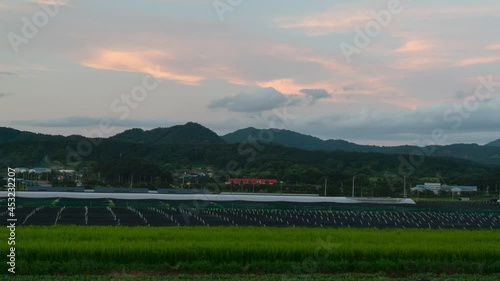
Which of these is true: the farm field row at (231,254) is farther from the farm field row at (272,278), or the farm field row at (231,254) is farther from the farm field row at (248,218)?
the farm field row at (248,218)

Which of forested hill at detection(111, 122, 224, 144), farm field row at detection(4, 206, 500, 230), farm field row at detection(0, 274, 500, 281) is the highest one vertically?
forested hill at detection(111, 122, 224, 144)

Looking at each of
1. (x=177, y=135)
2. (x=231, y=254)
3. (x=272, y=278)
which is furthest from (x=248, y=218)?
(x=177, y=135)

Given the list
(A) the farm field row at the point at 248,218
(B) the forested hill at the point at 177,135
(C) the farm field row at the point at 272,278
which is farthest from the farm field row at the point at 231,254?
(B) the forested hill at the point at 177,135

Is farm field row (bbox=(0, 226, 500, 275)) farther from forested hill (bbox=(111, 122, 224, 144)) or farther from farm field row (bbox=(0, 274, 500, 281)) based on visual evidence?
forested hill (bbox=(111, 122, 224, 144))

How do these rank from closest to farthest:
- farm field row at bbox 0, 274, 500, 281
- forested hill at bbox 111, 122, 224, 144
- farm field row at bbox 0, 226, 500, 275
A: 1. farm field row at bbox 0, 274, 500, 281
2. farm field row at bbox 0, 226, 500, 275
3. forested hill at bbox 111, 122, 224, 144

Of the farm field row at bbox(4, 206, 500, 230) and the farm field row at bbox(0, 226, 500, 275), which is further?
the farm field row at bbox(4, 206, 500, 230)

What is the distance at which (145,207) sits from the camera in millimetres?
46281

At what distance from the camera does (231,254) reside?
19141mm

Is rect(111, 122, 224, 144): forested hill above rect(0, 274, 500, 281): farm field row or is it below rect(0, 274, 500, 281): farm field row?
above

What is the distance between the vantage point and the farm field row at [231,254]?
18.1 meters

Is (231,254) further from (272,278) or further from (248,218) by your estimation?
(248,218)

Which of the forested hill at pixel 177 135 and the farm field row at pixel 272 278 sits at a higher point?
the forested hill at pixel 177 135

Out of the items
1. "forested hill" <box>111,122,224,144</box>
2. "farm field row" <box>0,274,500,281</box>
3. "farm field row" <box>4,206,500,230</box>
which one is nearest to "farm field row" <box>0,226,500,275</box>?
"farm field row" <box>0,274,500,281</box>

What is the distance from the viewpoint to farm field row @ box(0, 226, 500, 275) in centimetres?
1811
